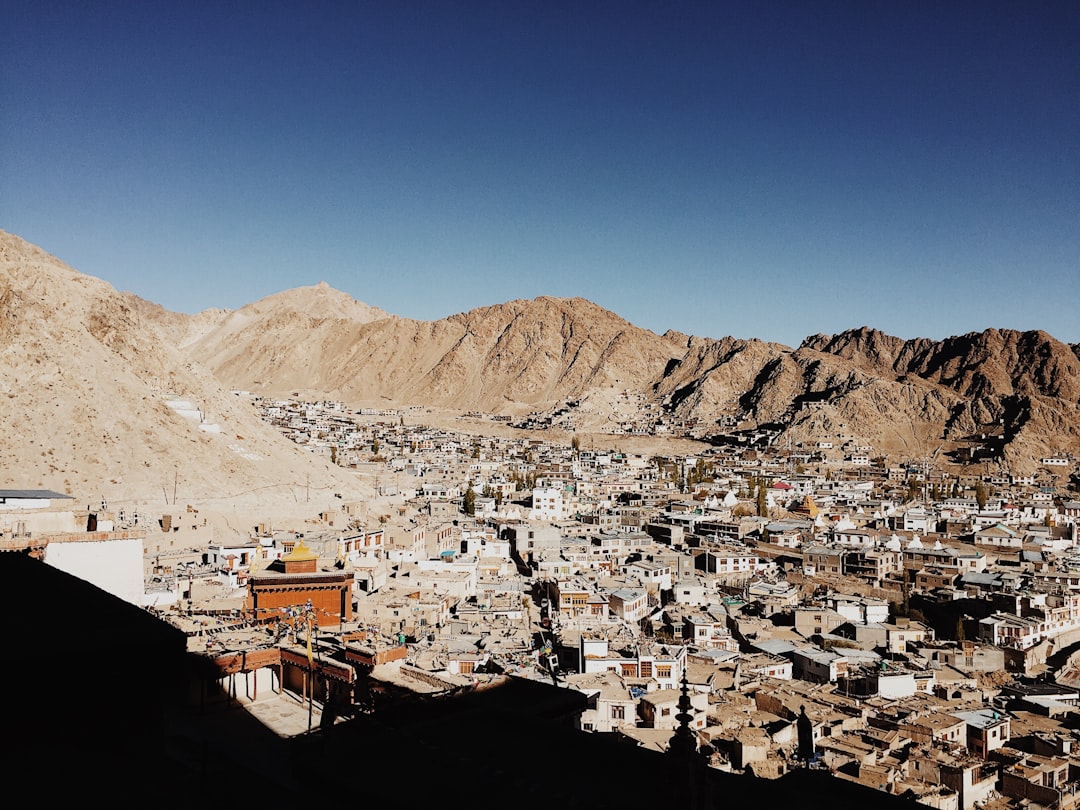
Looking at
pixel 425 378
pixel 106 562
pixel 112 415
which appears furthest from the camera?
pixel 425 378

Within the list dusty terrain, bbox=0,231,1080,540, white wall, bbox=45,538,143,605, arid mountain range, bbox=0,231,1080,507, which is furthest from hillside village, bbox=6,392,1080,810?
arid mountain range, bbox=0,231,1080,507

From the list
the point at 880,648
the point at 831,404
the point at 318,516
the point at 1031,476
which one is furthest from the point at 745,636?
the point at 831,404

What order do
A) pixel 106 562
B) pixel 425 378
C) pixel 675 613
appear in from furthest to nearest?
pixel 425 378, pixel 675 613, pixel 106 562

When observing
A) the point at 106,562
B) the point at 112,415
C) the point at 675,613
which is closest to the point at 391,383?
the point at 112,415

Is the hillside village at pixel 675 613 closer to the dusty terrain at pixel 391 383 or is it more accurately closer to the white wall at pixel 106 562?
the white wall at pixel 106 562

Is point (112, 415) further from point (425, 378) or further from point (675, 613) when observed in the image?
point (425, 378)

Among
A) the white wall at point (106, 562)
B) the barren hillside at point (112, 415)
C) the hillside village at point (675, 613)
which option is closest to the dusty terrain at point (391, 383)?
the barren hillside at point (112, 415)
